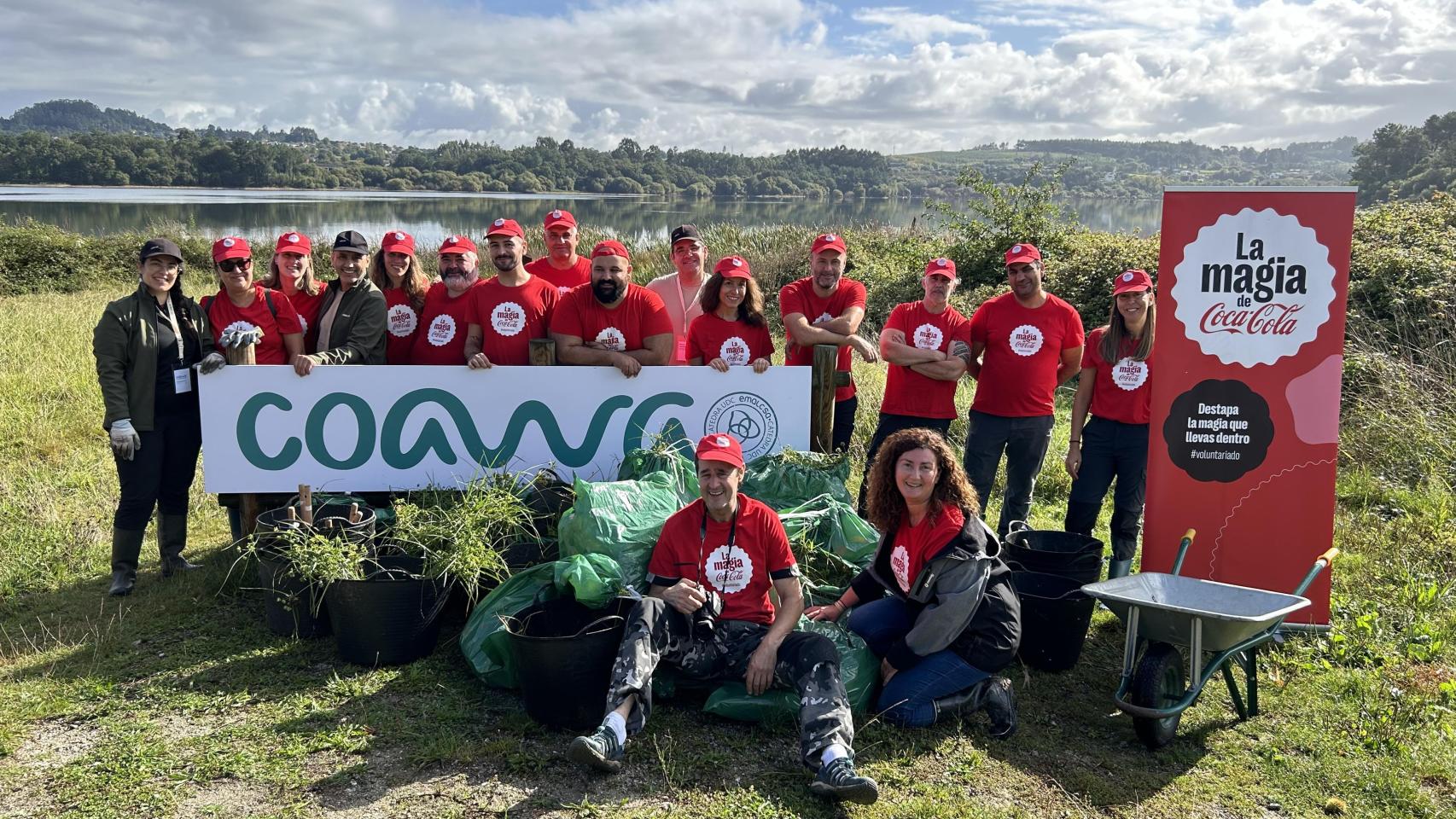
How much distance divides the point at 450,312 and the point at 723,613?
2.56 metres

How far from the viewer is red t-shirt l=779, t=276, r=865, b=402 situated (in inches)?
224

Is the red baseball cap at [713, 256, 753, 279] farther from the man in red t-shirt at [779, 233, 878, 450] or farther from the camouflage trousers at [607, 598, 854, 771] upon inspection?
the camouflage trousers at [607, 598, 854, 771]

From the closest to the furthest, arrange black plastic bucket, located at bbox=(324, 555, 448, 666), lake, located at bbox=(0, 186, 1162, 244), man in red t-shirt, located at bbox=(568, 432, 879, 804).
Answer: man in red t-shirt, located at bbox=(568, 432, 879, 804) < black plastic bucket, located at bbox=(324, 555, 448, 666) < lake, located at bbox=(0, 186, 1162, 244)

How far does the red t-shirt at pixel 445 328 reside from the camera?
5.39 meters

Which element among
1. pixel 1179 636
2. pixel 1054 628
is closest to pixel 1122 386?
pixel 1054 628

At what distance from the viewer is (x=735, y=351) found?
5453 mm

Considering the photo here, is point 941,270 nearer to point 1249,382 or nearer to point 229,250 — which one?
point 1249,382

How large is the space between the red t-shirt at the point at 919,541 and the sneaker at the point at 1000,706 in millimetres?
521

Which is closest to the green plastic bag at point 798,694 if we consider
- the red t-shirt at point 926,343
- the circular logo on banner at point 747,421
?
the circular logo on banner at point 747,421

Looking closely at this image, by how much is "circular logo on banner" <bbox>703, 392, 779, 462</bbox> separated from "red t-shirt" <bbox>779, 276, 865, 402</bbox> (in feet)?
1.59

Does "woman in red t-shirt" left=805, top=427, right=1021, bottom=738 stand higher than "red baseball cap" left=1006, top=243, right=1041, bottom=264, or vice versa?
"red baseball cap" left=1006, top=243, right=1041, bottom=264

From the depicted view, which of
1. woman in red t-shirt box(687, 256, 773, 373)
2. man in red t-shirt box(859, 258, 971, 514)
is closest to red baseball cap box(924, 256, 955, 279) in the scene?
man in red t-shirt box(859, 258, 971, 514)

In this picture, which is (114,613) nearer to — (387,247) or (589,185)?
(387,247)

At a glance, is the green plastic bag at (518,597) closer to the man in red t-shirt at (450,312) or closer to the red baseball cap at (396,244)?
the man in red t-shirt at (450,312)
